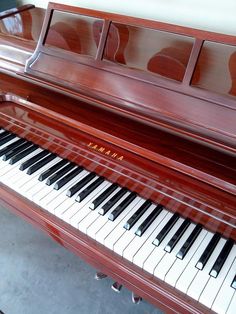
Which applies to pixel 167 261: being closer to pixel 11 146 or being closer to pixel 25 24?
pixel 11 146

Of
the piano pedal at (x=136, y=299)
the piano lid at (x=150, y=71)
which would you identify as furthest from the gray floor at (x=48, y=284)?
the piano lid at (x=150, y=71)

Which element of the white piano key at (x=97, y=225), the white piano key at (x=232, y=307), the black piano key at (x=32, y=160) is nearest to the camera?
the white piano key at (x=232, y=307)

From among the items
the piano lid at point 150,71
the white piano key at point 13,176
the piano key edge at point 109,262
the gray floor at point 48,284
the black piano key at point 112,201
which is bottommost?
the gray floor at point 48,284

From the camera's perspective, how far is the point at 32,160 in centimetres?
123

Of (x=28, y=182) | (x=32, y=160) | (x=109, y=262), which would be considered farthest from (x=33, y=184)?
(x=109, y=262)

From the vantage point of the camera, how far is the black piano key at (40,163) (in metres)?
1.19

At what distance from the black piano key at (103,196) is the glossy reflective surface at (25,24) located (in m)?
0.83

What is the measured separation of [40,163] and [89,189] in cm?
27

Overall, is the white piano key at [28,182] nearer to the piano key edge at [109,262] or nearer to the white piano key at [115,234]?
the piano key edge at [109,262]

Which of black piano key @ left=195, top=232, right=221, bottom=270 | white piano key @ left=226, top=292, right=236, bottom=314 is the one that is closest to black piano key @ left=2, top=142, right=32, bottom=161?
black piano key @ left=195, top=232, right=221, bottom=270

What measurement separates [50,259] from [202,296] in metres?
1.12

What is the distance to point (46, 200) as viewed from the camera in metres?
1.09

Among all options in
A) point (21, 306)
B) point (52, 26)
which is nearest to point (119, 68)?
point (52, 26)

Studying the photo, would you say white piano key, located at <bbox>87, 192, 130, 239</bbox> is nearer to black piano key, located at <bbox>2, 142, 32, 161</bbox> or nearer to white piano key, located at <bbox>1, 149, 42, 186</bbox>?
white piano key, located at <bbox>1, 149, 42, 186</bbox>
